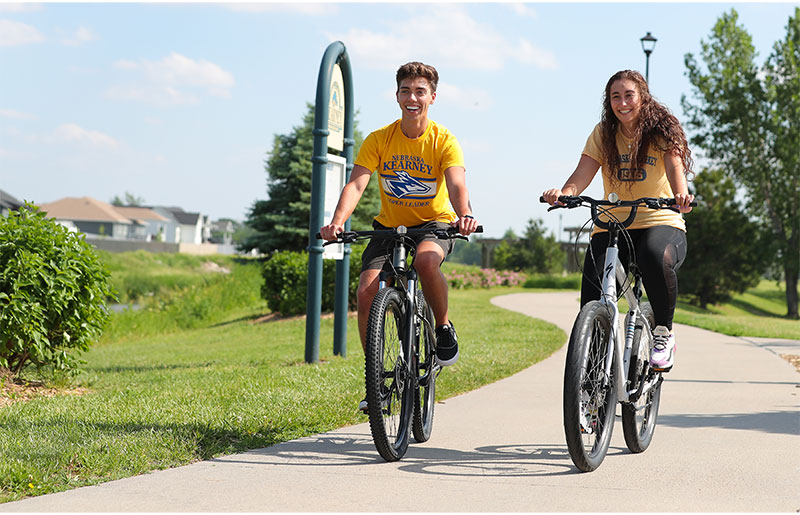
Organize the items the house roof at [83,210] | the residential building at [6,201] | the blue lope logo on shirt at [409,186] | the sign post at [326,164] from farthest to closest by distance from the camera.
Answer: the house roof at [83,210], the residential building at [6,201], the sign post at [326,164], the blue lope logo on shirt at [409,186]

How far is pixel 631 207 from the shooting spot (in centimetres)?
478

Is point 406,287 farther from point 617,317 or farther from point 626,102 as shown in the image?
point 626,102

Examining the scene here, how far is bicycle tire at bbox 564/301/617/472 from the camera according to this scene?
4.08m

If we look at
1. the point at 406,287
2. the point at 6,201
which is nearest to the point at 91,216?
the point at 6,201

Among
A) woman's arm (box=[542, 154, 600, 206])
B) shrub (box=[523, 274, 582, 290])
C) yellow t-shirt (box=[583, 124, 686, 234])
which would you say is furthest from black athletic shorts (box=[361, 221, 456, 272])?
shrub (box=[523, 274, 582, 290])

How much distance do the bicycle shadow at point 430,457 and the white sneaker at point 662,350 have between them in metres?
0.51

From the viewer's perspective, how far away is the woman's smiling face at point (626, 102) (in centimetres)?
489

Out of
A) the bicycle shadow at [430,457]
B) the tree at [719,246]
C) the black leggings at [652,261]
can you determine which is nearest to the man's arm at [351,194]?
the bicycle shadow at [430,457]

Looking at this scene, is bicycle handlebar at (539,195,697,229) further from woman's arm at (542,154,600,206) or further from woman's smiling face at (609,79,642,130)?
woman's smiling face at (609,79,642,130)

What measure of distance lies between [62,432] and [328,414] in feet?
5.34

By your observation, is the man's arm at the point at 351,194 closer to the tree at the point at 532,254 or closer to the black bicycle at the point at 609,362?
the black bicycle at the point at 609,362

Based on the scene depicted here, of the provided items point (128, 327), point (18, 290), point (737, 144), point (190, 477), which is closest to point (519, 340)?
point (18, 290)

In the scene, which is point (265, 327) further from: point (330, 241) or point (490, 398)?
point (330, 241)

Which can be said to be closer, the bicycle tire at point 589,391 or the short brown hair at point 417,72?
the bicycle tire at point 589,391
